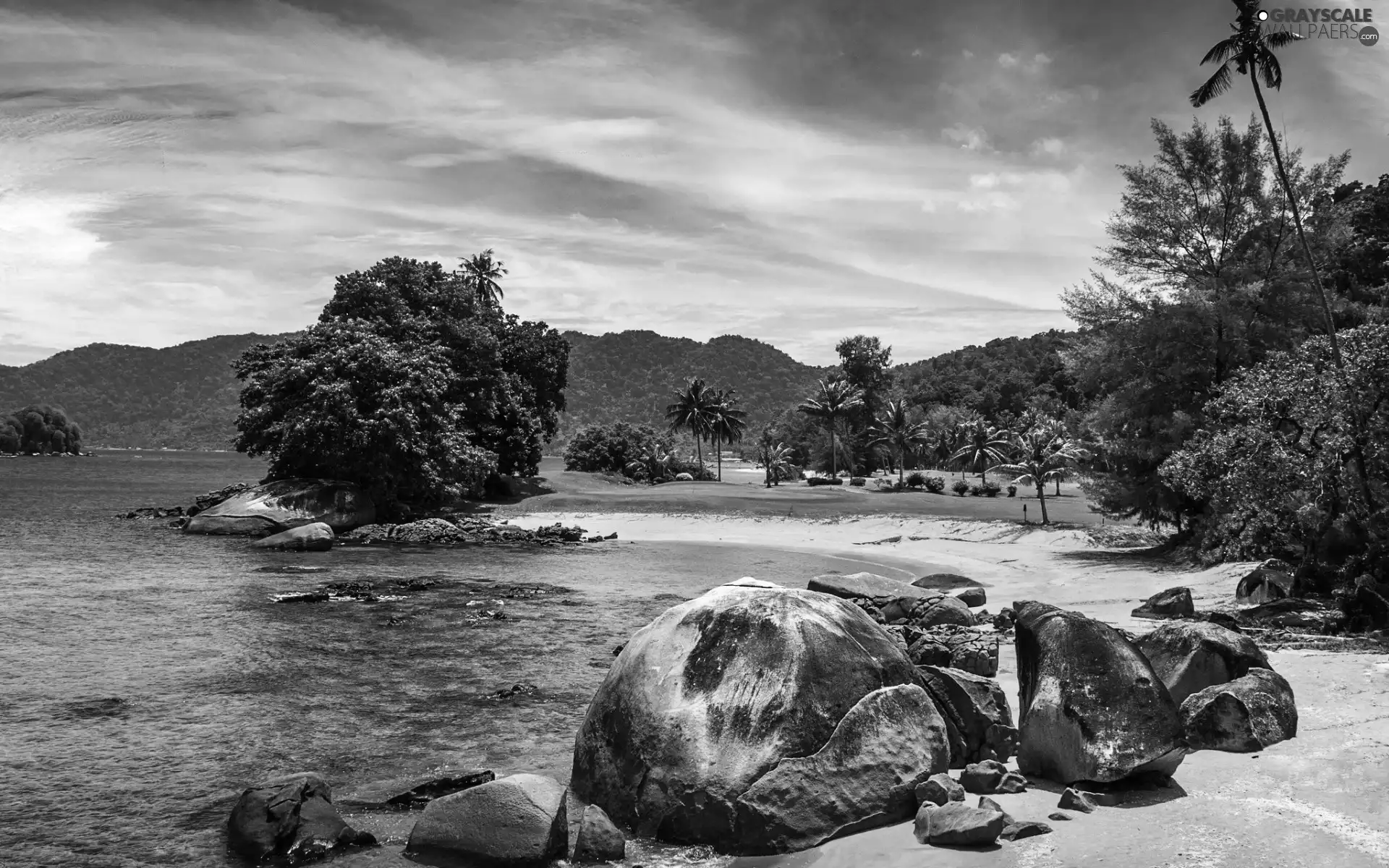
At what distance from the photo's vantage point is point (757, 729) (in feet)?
28.3

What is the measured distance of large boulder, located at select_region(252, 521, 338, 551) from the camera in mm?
38594

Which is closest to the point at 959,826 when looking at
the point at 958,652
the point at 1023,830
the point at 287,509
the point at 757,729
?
the point at 1023,830

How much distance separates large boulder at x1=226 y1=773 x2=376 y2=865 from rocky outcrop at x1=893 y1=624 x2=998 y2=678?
25.0ft

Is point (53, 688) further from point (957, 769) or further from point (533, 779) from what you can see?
point (957, 769)

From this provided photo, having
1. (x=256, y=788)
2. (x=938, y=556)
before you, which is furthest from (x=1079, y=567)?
(x=256, y=788)

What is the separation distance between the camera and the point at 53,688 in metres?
15.0

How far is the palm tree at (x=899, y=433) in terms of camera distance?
9631cm

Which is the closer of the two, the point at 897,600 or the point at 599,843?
the point at 599,843

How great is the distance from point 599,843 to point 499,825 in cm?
92

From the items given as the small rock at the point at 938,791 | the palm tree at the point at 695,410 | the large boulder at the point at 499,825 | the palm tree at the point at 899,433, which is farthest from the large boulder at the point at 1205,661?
the palm tree at the point at 695,410

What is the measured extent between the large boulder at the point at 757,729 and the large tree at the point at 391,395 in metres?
39.3

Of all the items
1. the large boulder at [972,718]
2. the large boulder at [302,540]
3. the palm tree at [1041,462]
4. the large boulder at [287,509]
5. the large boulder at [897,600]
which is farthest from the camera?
the palm tree at [1041,462]

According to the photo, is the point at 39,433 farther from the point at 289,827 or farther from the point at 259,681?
the point at 289,827

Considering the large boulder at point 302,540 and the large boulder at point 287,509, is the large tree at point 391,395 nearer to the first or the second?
the large boulder at point 287,509
